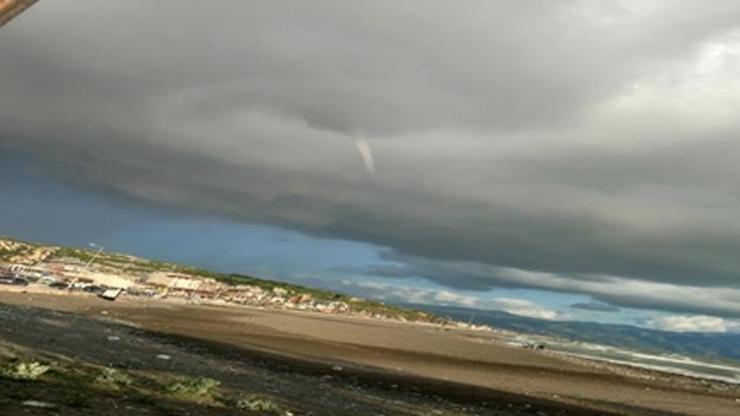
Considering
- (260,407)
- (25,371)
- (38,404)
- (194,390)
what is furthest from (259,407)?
(38,404)

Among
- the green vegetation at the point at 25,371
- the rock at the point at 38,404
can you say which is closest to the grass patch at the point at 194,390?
the green vegetation at the point at 25,371

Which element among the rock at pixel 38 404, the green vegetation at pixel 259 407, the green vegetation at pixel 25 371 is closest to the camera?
the rock at pixel 38 404

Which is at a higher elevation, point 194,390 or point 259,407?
point 194,390

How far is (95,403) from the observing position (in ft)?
42.5

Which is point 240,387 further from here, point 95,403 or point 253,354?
point 253,354

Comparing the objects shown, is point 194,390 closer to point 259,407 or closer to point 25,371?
point 259,407

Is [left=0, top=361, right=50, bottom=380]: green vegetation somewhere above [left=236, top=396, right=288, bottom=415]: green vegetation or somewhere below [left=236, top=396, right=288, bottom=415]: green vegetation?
above


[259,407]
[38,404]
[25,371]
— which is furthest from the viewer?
[259,407]

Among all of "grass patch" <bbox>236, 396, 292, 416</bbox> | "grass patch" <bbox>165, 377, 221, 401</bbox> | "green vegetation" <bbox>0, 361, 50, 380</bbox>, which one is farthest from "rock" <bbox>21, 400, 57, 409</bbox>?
"grass patch" <bbox>236, 396, 292, 416</bbox>

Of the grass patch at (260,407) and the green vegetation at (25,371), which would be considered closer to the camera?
the green vegetation at (25,371)

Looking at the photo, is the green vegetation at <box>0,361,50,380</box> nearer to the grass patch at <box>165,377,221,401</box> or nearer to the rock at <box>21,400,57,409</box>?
the grass patch at <box>165,377,221,401</box>

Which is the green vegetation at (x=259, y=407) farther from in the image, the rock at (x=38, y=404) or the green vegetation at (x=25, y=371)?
the rock at (x=38, y=404)

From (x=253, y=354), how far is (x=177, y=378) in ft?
65.4

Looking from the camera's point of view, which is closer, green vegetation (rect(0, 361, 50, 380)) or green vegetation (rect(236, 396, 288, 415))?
green vegetation (rect(0, 361, 50, 380))
